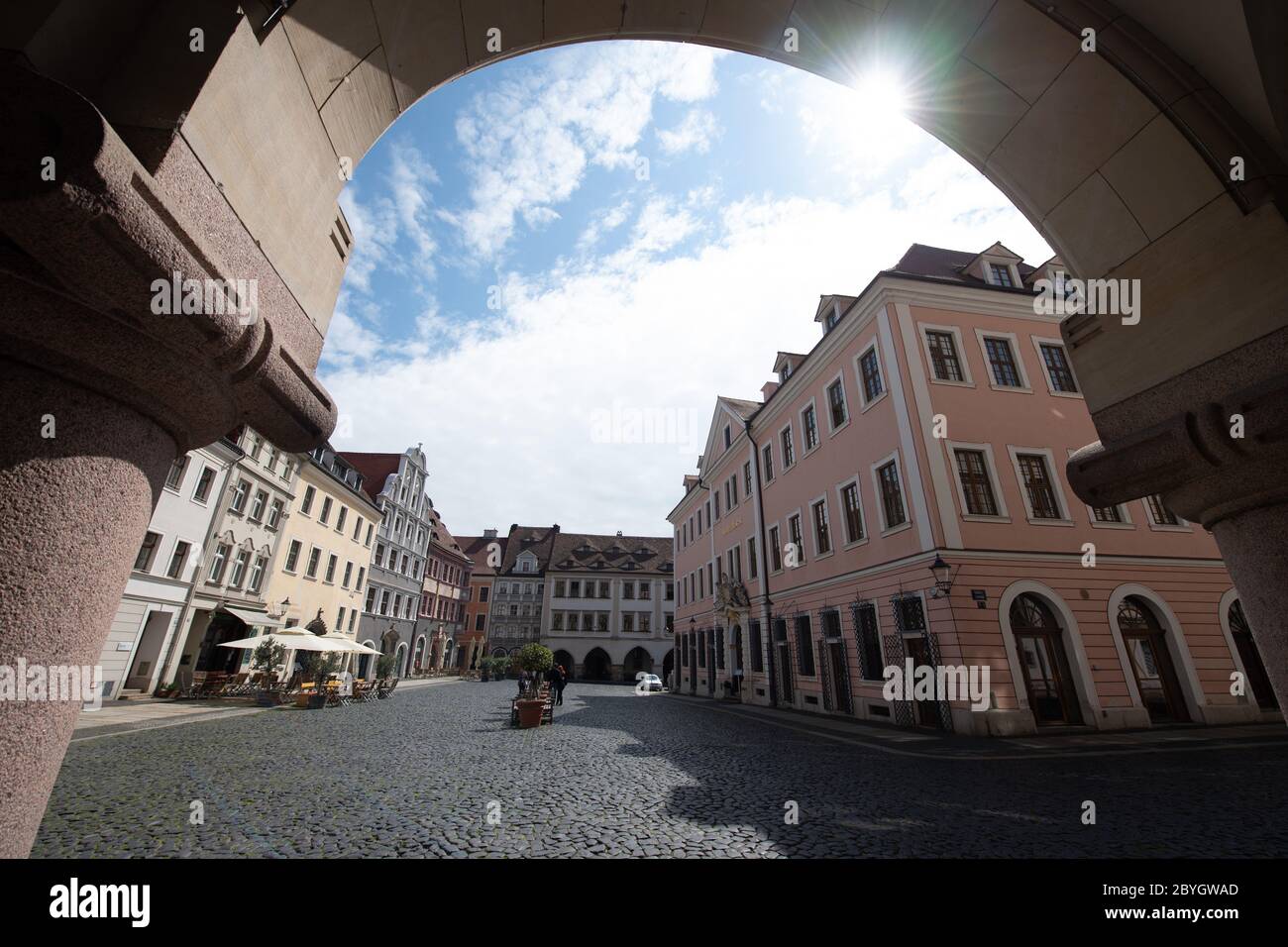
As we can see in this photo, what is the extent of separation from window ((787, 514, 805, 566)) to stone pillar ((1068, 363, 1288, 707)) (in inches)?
696

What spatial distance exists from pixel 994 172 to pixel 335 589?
115 feet

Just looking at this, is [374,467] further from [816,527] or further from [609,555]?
[816,527]

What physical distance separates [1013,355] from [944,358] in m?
2.34

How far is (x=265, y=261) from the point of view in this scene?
2039mm

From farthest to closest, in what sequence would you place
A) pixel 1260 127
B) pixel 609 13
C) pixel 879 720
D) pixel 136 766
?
pixel 879 720 < pixel 136 766 < pixel 609 13 < pixel 1260 127

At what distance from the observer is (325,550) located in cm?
2961

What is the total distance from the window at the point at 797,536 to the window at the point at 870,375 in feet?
→ 18.3

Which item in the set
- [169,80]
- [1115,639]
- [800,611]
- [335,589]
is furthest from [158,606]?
[1115,639]

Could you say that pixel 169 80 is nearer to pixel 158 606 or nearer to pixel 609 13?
pixel 609 13

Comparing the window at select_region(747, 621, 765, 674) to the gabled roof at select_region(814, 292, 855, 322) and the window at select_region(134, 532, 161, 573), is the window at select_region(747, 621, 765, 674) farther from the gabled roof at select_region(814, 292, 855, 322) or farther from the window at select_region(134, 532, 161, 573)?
the window at select_region(134, 532, 161, 573)

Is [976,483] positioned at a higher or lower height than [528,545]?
lower

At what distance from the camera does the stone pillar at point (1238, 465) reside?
2172 millimetres

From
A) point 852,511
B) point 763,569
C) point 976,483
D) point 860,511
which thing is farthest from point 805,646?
point 976,483

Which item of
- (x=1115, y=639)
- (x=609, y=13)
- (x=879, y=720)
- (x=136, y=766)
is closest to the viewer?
(x=609, y=13)
